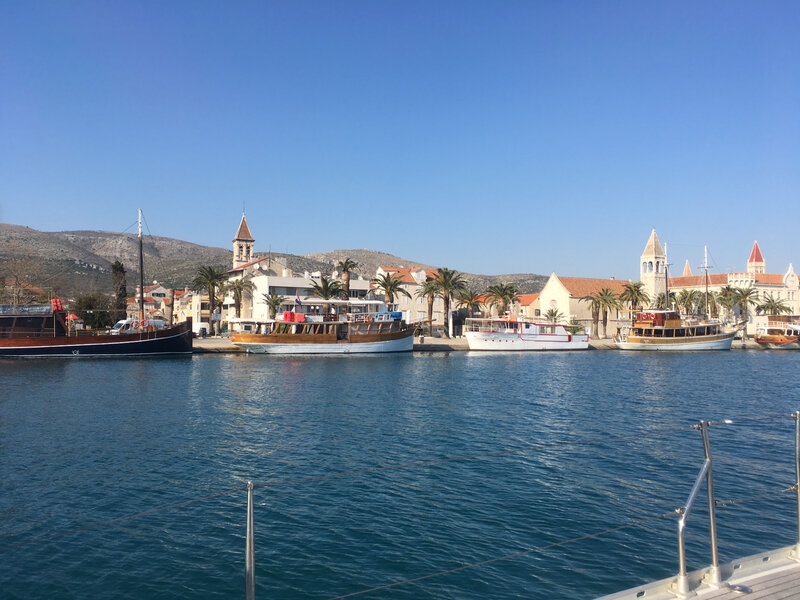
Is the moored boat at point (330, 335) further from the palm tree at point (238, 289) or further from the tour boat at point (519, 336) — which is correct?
the palm tree at point (238, 289)

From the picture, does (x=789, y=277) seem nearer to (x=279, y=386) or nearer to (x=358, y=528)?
(x=279, y=386)

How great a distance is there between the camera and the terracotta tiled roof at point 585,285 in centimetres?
9981

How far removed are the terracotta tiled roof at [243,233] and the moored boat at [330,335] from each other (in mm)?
44872

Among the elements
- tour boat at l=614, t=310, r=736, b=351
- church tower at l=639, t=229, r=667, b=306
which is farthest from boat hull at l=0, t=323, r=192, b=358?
church tower at l=639, t=229, r=667, b=306

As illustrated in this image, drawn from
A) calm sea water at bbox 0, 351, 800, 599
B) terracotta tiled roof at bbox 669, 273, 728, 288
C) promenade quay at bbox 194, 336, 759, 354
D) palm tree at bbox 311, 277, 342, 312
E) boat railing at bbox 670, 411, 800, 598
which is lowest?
calm sea water at bbox 0, 351, 800, 599

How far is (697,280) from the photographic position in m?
116

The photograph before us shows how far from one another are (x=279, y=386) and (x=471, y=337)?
3622 centimetres

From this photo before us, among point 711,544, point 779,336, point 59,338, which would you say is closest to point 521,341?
point 779,336

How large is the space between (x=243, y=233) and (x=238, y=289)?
30.9 metres

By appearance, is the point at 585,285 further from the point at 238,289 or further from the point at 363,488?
Answer: the point at 363,488

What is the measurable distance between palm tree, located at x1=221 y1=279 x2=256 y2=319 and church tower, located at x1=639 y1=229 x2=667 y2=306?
75.3 metres

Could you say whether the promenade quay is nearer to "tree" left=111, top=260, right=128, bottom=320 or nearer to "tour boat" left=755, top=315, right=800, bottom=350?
Result: "tour boat" left=755, top=315, right=800, bottom=350

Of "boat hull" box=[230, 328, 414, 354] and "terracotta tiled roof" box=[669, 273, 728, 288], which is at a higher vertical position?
"terracotta tiled roof" box=[669, 273, 728, 288]

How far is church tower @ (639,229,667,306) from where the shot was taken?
107750mm
